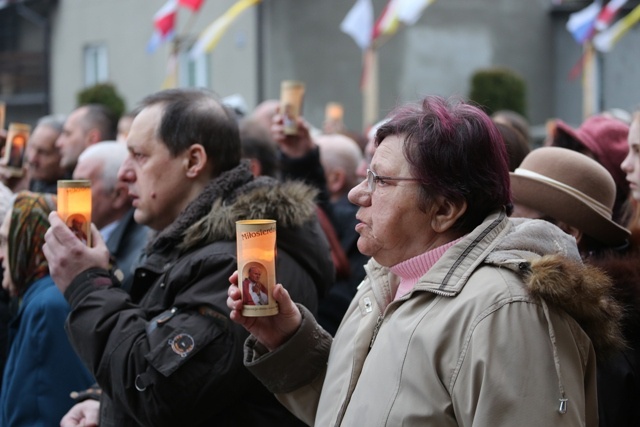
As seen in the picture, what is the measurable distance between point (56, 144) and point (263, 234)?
506 cm

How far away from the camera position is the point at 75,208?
124 inches

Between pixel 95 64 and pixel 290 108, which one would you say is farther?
pixel 95 64

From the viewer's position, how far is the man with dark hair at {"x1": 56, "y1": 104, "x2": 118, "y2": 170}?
23.0ft

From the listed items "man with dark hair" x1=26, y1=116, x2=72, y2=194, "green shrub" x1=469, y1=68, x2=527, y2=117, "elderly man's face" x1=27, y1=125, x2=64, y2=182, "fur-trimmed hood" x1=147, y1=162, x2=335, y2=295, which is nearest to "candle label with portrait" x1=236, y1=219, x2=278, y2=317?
"fur-trimmed hood" x1=147, y1=162, x2=335, y2=295

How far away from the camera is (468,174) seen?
7.40 feet

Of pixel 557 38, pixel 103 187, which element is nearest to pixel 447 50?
pixel 557 38

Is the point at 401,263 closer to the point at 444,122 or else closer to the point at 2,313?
the point at 444,122

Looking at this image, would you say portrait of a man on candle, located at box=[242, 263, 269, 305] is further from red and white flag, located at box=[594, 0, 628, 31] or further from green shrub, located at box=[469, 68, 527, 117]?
green shrub, located at box=[469, 68, 527, 117]

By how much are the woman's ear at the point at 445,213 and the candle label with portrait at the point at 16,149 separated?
4.12 metres

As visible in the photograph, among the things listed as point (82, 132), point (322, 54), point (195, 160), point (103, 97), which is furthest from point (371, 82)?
point (195, 160)

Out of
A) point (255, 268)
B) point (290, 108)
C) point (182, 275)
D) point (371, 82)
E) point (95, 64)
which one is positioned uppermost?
point (95, 64)

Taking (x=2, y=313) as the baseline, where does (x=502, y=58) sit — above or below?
above

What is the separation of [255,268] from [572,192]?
4.30 feet

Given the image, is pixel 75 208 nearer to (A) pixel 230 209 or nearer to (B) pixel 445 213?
(A) pixel 230 209
